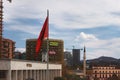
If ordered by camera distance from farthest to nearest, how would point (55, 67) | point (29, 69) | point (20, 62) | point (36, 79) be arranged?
1. point (55, 67)
2. point (36, 79)
3. point (29, 69)
4. point (20, 62)

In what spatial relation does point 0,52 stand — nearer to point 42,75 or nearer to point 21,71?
point 42,75

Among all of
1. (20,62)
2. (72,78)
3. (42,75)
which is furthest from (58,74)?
(20,62)

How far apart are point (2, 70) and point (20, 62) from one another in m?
9.14

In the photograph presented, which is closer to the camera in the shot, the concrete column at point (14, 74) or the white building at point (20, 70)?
the white building at point (20, 70)

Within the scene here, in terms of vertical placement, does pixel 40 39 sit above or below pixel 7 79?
above

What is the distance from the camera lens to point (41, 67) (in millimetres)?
107938

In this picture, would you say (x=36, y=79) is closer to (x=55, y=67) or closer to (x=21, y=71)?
(x=21, y=71)

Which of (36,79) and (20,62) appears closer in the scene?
(20,62)

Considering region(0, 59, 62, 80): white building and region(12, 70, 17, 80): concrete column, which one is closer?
region(0, 59, 62, 80): white building

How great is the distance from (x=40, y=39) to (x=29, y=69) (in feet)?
191

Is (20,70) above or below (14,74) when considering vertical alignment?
above

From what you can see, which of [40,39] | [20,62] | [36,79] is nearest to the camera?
[40,39]

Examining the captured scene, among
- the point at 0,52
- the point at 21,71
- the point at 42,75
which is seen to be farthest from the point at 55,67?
the point at 0,52

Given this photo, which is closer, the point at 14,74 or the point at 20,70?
the point at 14,74
